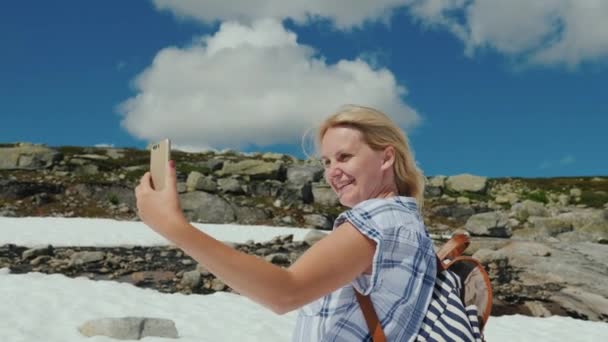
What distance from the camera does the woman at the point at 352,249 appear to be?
1.80 meters

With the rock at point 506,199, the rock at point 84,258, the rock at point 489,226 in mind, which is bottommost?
the rock at point 84,258

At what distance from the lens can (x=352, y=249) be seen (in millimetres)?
1944

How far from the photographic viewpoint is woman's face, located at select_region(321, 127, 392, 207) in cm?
237

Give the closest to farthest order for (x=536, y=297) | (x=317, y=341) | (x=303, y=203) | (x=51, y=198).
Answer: (x=317, y=341)
(x=536, y=297)
(x=51, y=198)
(x=303, y=203)

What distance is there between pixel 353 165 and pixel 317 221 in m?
29.2

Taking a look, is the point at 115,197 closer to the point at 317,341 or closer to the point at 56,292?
the point at 56,292

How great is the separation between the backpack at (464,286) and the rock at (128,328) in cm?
653

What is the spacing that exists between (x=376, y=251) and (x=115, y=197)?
106 ft

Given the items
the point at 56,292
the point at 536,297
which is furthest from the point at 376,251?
the point at 536,297

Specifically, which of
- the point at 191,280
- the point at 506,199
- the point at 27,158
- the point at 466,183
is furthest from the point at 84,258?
the point at 466,183

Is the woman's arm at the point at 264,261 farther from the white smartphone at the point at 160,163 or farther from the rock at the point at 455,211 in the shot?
the rock at the point at 455,211

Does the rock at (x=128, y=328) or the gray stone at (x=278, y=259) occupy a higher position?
the gray stone at (x=278, y=259)

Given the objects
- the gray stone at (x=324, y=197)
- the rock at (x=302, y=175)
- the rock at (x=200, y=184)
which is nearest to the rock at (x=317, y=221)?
the gray stone at (x=324, y=197)

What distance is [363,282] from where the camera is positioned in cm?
207
